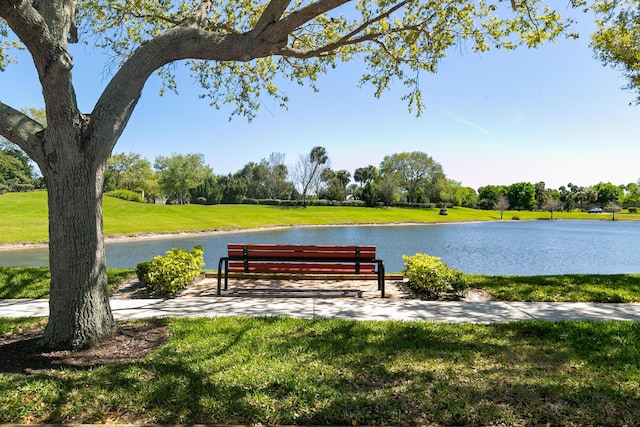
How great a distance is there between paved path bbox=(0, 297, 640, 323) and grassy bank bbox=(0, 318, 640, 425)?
3.44ft

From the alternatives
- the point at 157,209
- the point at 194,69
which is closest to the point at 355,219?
the point at 157,209

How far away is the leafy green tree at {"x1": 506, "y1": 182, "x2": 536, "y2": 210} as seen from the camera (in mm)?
119088

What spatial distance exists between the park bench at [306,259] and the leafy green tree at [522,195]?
127 m

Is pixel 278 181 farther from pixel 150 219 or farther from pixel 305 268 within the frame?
pixel 305 268

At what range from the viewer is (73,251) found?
4418 mm

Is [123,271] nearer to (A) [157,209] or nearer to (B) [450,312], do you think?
(B) [450,312]

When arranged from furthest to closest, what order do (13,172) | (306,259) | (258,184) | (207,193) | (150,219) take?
1. (258,184)
2. (207,193)
3. (13,172)
4. (150,219)
5. (306,259)

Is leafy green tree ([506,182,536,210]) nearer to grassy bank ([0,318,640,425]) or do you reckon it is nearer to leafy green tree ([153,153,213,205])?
leafy green tree ([153,153,213,205])

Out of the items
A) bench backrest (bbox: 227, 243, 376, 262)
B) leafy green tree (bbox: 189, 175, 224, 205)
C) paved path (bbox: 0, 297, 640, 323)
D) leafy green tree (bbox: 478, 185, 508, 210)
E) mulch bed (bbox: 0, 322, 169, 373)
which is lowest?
paved path (bbox: 0, 297, 640, 323)

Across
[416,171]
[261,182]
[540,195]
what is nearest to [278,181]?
[261,182]

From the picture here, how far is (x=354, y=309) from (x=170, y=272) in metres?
3.95

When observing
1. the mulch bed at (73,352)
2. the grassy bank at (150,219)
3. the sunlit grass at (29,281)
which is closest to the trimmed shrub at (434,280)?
the mulch bed at (73,352)

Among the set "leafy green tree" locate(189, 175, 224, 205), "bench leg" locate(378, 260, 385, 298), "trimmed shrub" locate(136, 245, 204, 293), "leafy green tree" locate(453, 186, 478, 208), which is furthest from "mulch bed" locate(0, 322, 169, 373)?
"leafy green tree" locate(453, 186, 478, 208)

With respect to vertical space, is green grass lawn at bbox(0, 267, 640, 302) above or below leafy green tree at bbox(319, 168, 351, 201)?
below
